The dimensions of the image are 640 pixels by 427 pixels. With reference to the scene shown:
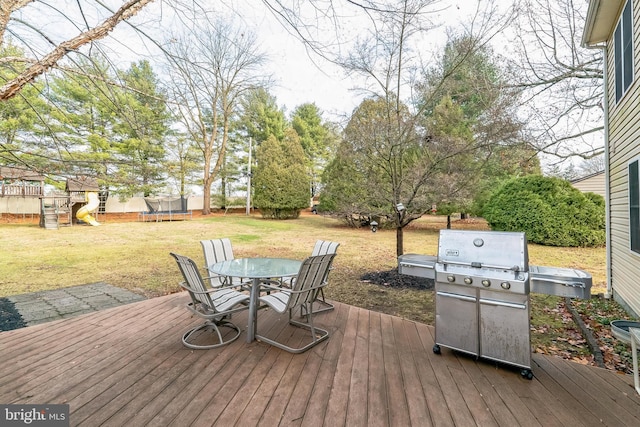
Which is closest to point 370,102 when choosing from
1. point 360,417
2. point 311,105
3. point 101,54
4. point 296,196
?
point 101,54

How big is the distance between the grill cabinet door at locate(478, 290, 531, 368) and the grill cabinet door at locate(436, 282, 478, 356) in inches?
2.3

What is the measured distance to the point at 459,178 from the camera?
530cm

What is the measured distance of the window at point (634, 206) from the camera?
3.77m

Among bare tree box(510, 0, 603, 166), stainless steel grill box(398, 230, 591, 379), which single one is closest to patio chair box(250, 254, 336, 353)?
stainless steel grill box(398, 230, 591, 379)

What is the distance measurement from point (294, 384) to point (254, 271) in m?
1.28

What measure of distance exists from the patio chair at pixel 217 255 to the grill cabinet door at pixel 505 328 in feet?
8.98

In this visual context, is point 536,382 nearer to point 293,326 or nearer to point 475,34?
point 293,326

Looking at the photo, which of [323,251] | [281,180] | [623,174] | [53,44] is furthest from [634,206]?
[281,180]

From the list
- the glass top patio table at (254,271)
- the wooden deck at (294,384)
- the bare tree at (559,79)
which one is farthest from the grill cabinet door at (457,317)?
the bare tree at (559,79)

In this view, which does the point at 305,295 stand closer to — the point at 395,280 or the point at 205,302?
the point at 205,302

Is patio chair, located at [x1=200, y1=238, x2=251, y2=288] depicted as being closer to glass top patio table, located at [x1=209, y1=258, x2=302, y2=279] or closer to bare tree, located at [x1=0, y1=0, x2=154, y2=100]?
glass top patio table, located at [x1=209, y1=258, x2=302, y2=279]

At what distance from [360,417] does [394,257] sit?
6.24 meters

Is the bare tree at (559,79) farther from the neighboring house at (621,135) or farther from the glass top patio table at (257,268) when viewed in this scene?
the glass top patio table at (257,268)

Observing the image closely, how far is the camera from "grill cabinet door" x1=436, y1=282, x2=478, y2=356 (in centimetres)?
239
